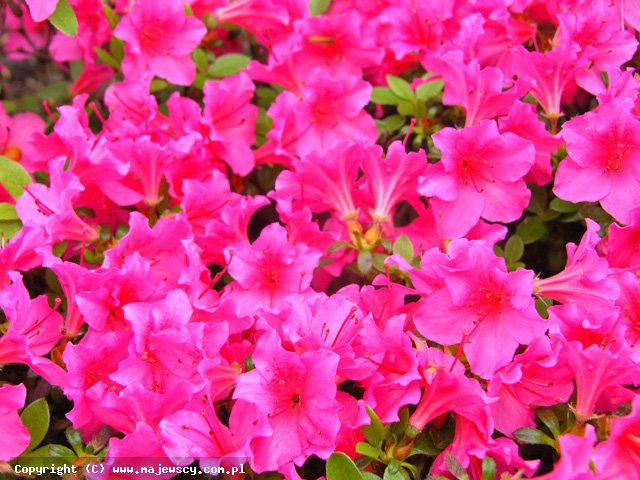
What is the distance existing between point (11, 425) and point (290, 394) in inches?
19.8

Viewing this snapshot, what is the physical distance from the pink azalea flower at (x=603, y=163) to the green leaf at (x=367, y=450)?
64cm

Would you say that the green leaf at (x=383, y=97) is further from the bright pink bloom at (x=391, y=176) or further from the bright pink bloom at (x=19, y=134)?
the bright pink bloom at (x=19, y=134)

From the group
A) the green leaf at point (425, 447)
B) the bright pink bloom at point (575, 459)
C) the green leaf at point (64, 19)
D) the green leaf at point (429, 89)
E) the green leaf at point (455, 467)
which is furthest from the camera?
the green leaf at point (429, 89)

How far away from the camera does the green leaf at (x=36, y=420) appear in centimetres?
149

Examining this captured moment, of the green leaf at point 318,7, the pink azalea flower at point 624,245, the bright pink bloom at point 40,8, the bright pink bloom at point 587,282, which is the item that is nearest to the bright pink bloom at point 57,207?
the bright pink bloom at point 40,8

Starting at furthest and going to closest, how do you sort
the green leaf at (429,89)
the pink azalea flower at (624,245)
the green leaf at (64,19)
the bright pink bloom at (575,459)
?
the green leaf at (429,89) → the green leaf at (64,19) → the pink azalea flower at (624,245) → the bright pink bloom at (575,459)

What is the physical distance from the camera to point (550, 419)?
1394 mm

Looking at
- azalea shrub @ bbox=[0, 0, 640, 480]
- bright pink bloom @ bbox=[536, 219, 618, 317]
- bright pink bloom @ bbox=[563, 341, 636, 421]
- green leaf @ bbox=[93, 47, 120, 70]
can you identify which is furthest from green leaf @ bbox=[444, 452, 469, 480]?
green leaf @ bbox=[93, 47, 120, 70]

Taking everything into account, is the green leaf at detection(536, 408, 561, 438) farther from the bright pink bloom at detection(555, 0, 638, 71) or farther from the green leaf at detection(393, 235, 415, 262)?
the bright pink bloom at detection(555, 0, 638, 71)

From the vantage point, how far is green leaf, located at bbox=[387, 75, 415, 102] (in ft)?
6.29

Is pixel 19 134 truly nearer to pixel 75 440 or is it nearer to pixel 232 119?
pixel 232 119

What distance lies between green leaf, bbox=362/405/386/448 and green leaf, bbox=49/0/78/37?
1.06 metres

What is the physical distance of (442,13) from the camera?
6.38 ft

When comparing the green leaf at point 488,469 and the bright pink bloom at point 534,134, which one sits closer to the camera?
the green leaf at point 488,469
